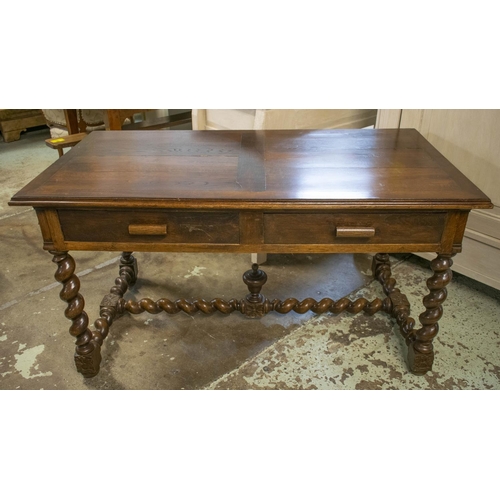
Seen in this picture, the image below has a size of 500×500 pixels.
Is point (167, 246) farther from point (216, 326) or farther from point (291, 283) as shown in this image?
point (291, 283)

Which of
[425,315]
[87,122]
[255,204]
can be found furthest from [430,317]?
[87,122]

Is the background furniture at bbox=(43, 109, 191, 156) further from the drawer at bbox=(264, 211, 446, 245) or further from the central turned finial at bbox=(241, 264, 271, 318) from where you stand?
the drawer at bbox=(264, 211, 446, 245)

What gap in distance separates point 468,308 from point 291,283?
0.93 m

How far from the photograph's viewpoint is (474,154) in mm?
2242

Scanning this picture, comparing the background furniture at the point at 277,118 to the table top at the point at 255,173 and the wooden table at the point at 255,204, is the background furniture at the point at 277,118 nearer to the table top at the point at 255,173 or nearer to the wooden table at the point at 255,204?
the table top at the point at 255,173

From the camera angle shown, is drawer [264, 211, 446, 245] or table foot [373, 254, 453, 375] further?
table foot [373, 254, 453, 375]

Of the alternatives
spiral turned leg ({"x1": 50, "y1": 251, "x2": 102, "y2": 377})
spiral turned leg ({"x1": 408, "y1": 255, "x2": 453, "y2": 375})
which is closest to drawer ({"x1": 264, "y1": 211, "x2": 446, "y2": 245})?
spiral turned leg ({"x1": 408, "y1": 255, "x2": 453, "y2": 375})

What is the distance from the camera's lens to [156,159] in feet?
6.20

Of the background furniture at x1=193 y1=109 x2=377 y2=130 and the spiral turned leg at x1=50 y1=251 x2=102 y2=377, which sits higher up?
the background furniture at x1=193 y1=109 x2=377 y2=130

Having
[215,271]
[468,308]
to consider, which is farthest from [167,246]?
[468,308]

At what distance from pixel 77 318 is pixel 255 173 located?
923 mm

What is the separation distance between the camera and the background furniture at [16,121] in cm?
500

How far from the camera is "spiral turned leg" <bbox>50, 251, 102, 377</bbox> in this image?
1.77 meters

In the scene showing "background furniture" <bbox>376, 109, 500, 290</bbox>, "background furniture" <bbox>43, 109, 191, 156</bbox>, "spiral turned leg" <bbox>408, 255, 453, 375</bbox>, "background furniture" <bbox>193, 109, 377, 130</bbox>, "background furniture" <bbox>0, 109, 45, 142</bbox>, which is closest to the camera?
"spiral turned leg" <bbox>408, 255, 453, 375</bbox>
